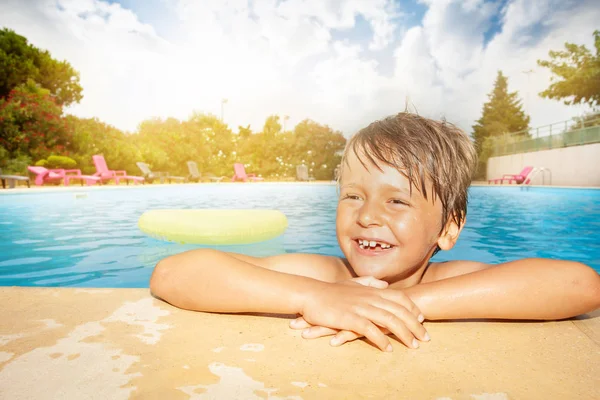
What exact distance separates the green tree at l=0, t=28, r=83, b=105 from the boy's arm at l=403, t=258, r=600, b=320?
21624mm

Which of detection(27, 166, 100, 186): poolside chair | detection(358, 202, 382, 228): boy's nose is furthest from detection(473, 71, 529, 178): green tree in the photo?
detection(358, 202, 382, 228): boy's nose

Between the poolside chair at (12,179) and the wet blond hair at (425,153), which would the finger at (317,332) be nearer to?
the wet blond hair at (425,153)

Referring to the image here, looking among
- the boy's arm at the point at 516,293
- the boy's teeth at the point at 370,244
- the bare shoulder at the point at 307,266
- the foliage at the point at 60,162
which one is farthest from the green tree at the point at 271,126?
the boy's arm at the point at 516,293

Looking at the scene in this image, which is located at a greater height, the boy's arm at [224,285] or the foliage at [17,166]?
the foliage at [17,166]

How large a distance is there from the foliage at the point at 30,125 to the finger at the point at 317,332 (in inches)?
756

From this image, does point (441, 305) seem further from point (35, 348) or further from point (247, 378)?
point (35, 348)

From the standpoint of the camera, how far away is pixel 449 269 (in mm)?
1816

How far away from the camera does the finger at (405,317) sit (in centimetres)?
120

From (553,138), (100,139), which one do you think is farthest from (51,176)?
(553,138)

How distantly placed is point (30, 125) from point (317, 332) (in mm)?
19591

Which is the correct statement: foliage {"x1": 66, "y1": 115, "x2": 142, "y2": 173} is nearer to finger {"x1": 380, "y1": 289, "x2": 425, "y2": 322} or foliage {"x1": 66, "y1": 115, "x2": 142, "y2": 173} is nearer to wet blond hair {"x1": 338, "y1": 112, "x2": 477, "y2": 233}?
wet blond hair {"x1": 338, "y1": 112, "x2": 477, "y2": 233}

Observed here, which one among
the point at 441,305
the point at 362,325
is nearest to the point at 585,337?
the point at 441,305

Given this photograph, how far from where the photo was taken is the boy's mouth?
5.21ft

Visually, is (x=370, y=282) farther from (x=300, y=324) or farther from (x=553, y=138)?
(x=553, y=138)
